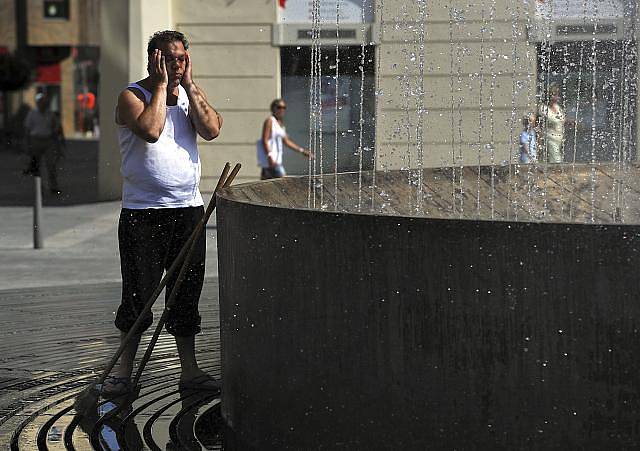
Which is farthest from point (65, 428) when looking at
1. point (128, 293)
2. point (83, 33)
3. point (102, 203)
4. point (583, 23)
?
point (83, 33)

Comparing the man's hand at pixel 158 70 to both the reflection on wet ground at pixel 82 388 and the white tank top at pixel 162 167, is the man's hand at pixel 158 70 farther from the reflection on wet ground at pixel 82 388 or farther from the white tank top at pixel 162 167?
the reflection on wet ground at pixel 82 388

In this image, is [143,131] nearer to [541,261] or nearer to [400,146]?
[541,261]

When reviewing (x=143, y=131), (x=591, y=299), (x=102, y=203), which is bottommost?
(x=102, y=203)

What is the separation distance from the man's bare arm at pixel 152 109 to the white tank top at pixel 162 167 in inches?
3.5

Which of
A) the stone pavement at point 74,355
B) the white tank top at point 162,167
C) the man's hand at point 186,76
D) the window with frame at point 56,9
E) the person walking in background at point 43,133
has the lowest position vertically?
the stone pavement at point 74,355

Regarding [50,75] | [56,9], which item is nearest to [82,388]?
[56,9]

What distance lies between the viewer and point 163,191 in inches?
245

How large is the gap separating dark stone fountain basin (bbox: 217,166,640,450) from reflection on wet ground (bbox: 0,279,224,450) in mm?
671

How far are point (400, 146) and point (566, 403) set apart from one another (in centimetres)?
1752

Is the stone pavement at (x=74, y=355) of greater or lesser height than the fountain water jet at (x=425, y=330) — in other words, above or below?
below

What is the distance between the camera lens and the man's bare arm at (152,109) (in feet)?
19.9

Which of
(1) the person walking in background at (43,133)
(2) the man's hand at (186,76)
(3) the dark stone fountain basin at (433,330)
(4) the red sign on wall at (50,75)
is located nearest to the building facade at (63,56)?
(4) the red sign on wall at (50,75)

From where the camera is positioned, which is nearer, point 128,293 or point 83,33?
point 128,293

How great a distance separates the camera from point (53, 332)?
8195mm
